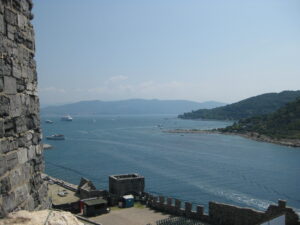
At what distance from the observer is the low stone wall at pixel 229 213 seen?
17062mm

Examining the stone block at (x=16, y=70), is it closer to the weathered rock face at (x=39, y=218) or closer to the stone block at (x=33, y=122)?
the stone block at (x=33, y=122)

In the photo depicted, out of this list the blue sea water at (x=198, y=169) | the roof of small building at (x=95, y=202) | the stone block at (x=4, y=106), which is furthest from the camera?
the blue sea water at (x=198, y=169)

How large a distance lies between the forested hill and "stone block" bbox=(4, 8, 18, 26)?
369 ft

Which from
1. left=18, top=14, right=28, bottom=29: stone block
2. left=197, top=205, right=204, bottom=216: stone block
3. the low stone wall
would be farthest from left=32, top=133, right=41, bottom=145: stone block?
left=197, top=205, right=204, bottom=216: stone block

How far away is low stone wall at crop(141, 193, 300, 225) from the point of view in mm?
17062

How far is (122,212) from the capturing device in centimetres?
2614

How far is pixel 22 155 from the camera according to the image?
460 centimetres

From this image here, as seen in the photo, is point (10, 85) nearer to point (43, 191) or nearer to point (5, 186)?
point (5, 186)

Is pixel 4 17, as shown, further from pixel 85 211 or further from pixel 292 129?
pixel 292 129

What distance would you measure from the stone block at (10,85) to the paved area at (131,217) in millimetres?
20621

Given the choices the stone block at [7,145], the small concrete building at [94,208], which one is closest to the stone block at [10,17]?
the stone block at [7,145]

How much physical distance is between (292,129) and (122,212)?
106 metres

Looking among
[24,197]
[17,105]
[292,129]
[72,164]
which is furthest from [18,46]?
[292,129]

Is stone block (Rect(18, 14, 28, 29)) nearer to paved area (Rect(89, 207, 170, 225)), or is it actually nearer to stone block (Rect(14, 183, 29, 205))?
stone block (Rect(14, 183, 29, 205))
